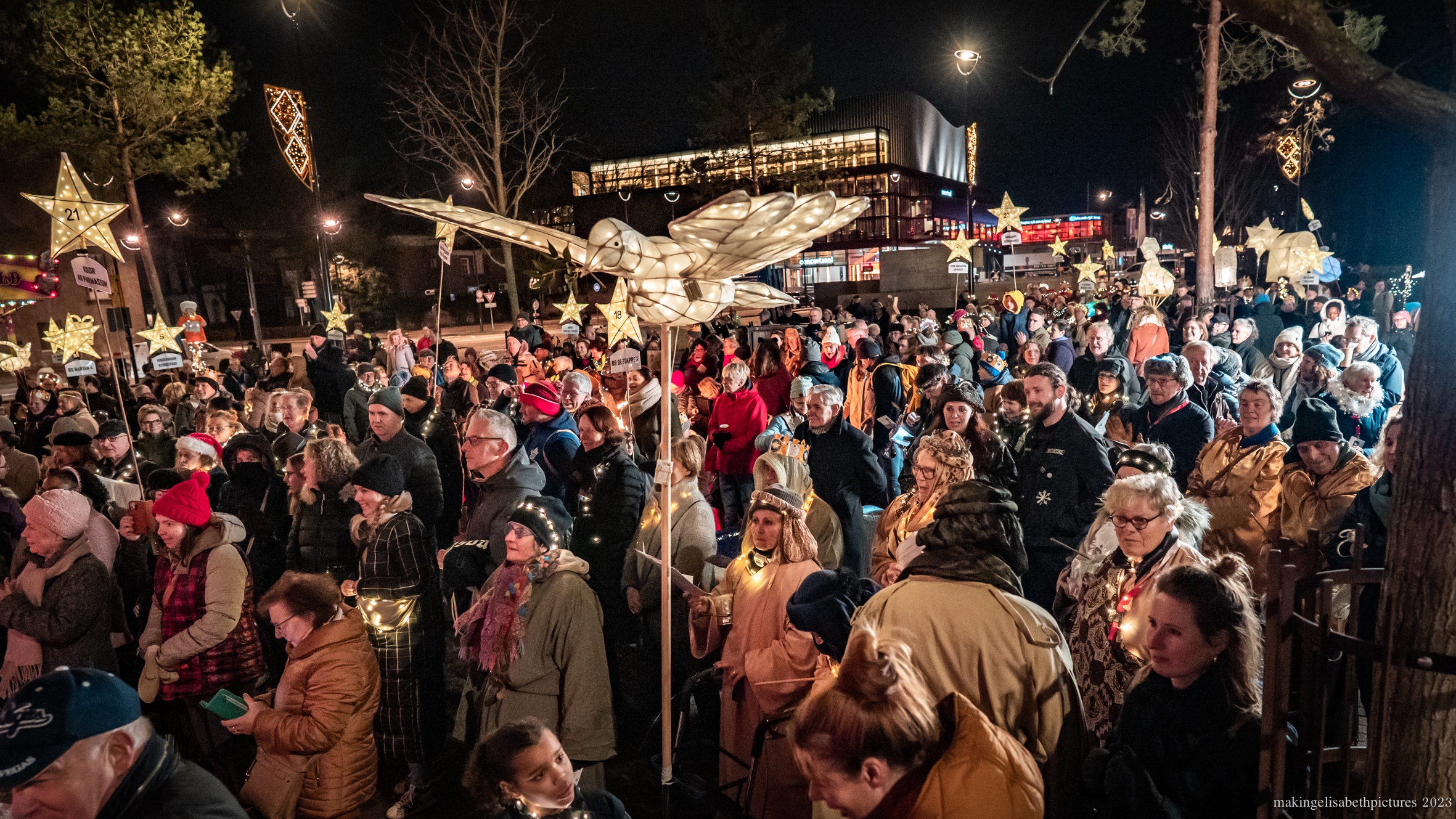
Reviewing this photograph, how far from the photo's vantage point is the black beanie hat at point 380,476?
4109mm

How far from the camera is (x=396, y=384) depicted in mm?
10188

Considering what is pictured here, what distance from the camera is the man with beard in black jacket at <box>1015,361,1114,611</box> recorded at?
15.4 ft

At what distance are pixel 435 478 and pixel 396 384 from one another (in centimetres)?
498

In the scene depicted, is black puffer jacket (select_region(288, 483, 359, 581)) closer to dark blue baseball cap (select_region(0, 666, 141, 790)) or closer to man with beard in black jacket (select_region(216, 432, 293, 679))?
man with beard in black jacket (select_region(216, 432, 293, 679))

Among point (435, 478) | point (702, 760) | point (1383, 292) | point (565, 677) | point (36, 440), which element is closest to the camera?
point (565, 677)

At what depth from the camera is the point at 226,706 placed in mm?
3443

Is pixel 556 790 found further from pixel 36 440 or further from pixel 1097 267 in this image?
pixel 1097 267

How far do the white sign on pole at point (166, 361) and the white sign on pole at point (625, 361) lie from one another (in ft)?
20.6

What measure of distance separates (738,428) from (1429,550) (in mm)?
5293

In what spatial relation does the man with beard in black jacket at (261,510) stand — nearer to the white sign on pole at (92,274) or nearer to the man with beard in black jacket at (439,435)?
the man with beard in black jacket at (439,435)

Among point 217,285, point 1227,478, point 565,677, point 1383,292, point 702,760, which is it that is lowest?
point 702,760

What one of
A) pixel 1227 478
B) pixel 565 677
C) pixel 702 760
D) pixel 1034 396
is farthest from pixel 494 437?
pixel 1227 478

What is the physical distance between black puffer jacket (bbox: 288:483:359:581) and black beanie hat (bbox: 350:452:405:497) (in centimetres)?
68

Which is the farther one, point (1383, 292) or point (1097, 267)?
point (1097, 267)
